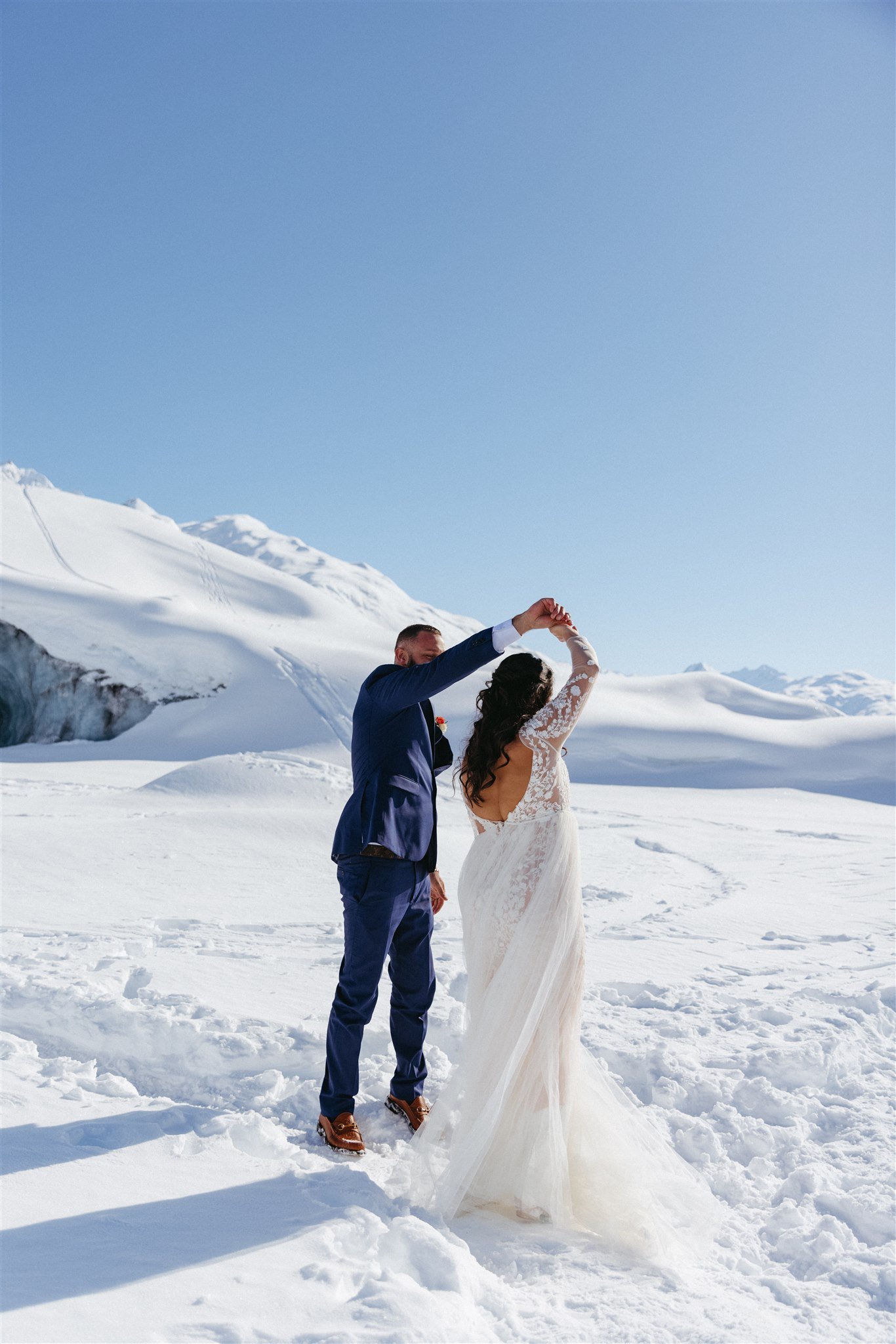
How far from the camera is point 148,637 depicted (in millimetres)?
27625

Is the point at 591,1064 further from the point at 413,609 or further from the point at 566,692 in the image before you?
the point at 413,609

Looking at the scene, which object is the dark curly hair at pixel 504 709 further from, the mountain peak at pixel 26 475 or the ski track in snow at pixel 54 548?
the mountain peak at pixel 26 475

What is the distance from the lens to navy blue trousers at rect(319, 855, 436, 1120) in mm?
3021

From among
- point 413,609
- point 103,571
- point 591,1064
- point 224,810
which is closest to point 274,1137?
point 591,1064

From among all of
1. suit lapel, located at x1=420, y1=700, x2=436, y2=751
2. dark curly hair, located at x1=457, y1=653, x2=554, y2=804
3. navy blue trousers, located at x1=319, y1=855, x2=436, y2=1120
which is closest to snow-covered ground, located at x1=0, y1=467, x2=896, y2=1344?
navy blue trousers, located at x1=319, y1=855, x2=436, y2=1120

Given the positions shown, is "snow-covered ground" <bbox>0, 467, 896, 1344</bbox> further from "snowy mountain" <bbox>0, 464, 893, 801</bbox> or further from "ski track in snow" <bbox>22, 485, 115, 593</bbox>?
"ski track in snow" <bbox>22, 485, 115, 593</bbox>

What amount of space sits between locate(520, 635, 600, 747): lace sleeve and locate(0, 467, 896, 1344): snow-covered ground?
1439 millimetres

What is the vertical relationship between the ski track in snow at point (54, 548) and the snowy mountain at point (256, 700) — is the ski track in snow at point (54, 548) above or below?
above

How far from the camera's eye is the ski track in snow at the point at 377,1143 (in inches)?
83.9

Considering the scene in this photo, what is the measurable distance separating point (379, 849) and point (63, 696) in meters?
25.7

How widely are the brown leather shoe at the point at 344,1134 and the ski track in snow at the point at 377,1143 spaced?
5 centimetres

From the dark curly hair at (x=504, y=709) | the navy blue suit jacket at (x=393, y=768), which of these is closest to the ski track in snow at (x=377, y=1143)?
the navy blue suit jacket at (x=393, y=768)

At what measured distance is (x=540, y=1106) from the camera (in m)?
2.76

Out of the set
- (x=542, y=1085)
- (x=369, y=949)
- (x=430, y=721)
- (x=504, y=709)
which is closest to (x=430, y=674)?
(x=504, y=709)
